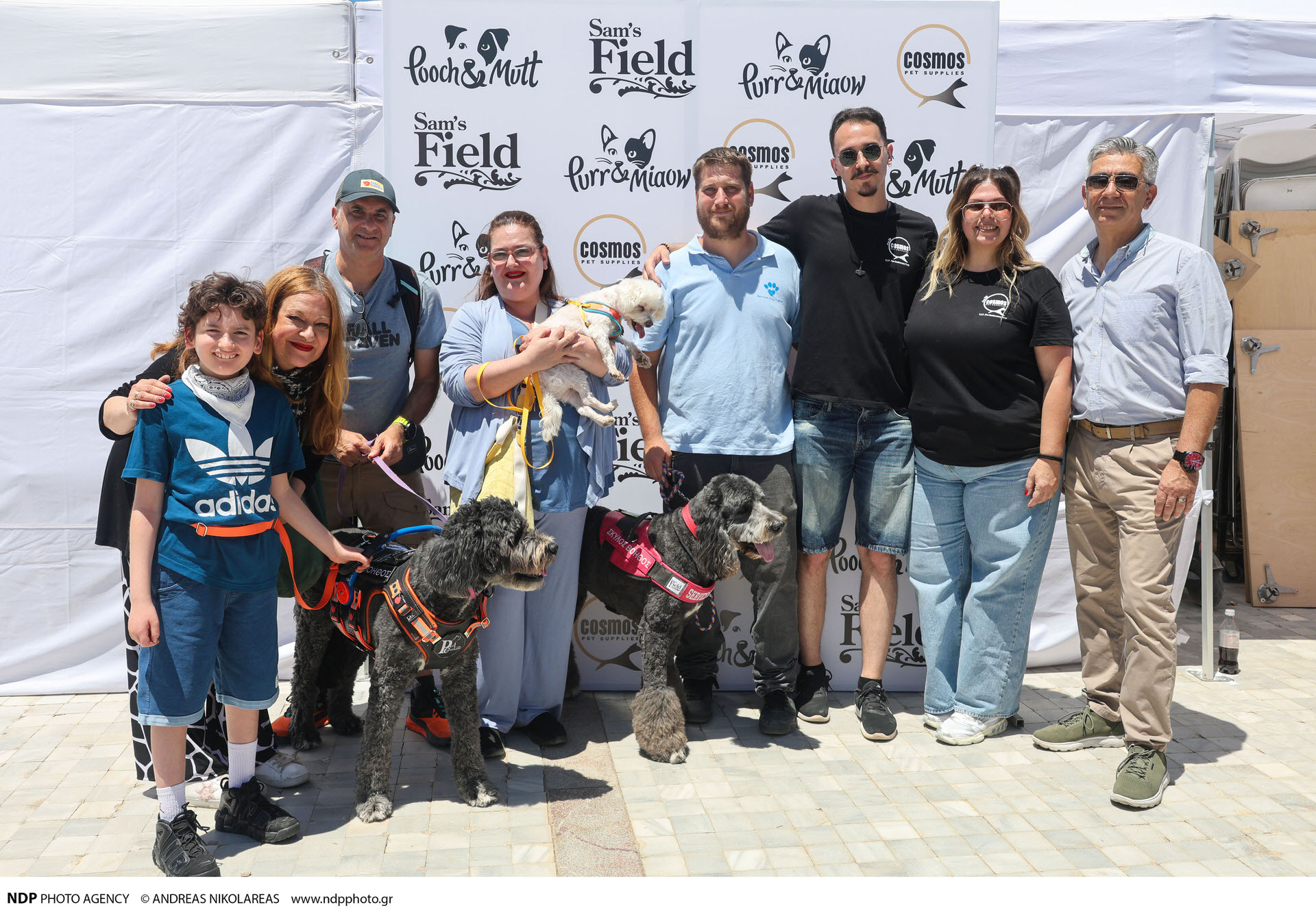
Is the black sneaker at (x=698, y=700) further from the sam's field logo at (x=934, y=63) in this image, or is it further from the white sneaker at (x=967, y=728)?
the sam's field logo at (x=934, y=63)

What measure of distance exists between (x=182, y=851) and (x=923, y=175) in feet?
13.7

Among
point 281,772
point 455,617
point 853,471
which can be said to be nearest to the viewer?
point 455,617

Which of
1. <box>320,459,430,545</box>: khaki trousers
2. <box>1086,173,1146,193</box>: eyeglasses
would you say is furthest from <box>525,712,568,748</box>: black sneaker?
<box>1086,173,1146,193</box>: eyeglasses

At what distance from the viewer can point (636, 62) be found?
14.2 feet

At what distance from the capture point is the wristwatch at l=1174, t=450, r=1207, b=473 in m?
3.38

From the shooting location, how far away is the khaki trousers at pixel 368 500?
12.4ft

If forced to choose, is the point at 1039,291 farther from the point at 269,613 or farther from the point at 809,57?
the point at 269,613

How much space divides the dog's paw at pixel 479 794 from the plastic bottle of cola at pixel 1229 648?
392 centimetres

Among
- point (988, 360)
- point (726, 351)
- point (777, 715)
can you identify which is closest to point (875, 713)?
point (777, 715)

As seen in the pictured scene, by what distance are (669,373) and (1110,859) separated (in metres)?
2.46

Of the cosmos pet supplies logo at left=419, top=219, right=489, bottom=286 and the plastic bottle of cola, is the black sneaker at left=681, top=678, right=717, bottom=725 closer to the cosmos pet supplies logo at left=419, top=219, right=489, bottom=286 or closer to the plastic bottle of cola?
the cosmos pet supplies logo at left=419, top=219, right=489, bottom=286

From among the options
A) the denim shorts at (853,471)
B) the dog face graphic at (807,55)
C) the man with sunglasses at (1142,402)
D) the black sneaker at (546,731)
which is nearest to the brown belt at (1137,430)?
the man with sunglasses at (1142,402)

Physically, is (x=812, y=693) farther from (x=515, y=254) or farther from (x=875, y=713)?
(x=515, y=254)

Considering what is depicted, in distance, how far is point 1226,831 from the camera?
3.19m
